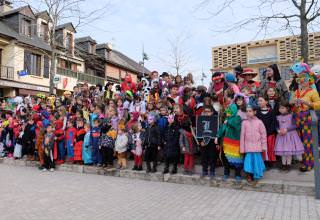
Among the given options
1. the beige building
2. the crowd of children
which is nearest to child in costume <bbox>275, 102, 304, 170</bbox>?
the crowd of children

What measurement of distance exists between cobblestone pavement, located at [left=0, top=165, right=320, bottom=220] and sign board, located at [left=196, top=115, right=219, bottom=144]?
1216 millimetres

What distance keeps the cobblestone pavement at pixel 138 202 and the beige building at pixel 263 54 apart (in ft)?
46.8

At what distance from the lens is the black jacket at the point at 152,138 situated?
25.0 ft

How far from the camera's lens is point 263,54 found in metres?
21.3

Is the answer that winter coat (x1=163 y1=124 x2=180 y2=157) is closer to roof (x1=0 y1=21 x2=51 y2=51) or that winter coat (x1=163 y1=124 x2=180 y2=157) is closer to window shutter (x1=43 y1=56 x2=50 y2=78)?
roof (x1=0 y1=21 x2=51 y2=51)

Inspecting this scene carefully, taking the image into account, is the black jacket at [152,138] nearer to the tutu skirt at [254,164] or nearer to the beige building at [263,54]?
the tutu skirt at [254,164]

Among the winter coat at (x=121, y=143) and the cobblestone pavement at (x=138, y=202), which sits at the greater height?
the winter coat at (x=121, y=143)

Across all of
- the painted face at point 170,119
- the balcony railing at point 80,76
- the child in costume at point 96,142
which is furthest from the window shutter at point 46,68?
the painted face at point 170,119

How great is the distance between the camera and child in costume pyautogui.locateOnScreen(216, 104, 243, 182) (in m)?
6.45

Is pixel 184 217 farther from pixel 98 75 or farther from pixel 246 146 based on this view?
pixel 98 75

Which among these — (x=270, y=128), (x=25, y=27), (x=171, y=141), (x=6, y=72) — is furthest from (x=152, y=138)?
(x=25, y=27)

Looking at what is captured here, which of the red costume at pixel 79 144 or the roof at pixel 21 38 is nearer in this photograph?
the red costume at pixel 79 144

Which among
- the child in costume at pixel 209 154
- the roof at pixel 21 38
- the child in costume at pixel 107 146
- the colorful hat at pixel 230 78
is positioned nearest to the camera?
the child in costume at pixel 209 154

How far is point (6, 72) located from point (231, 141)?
75.6 feet
